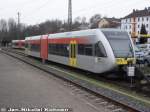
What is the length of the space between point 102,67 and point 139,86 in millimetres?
3719

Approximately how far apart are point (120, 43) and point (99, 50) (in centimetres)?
131

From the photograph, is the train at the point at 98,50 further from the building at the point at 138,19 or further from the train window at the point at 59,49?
the building at the point at 138,19

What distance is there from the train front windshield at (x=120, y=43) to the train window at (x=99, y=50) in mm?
544

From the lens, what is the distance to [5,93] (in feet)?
51.3

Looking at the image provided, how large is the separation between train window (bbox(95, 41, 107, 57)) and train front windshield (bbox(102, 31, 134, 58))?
544mm

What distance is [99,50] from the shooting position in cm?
2122

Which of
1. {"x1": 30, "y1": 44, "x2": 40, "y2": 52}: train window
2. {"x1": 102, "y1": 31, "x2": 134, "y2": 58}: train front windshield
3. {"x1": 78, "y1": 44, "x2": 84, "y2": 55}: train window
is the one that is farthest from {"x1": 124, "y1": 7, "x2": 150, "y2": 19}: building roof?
{"x1": 102, "y1": 31, "x2": 134, "y2": 58}: train front windshield

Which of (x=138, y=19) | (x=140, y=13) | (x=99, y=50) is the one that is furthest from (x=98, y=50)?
(x=140, y=13)

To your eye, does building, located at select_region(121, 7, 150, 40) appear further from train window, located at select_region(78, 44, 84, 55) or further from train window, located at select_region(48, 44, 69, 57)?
train window, located at select_region(78, 44, 84, 55)

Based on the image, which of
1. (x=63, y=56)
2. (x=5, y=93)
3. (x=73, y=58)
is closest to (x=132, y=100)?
(x=5, y=93)

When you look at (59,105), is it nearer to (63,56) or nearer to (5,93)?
(5,93)

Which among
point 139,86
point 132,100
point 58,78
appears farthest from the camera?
point 58,78

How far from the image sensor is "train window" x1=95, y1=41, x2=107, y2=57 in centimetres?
2075

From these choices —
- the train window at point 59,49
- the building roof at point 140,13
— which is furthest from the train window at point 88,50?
the building roof at point 140,13
